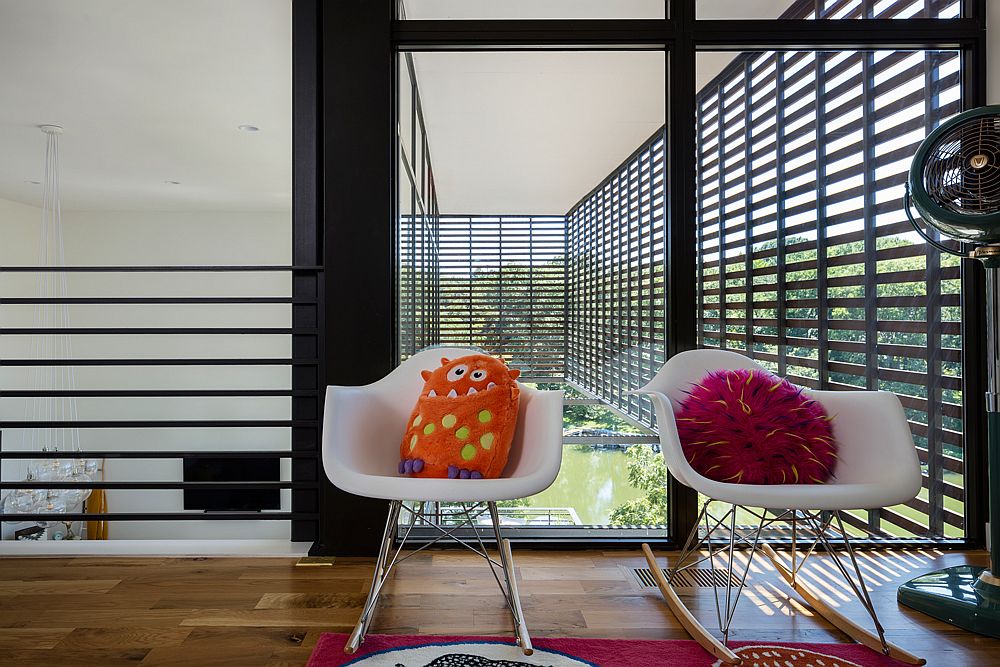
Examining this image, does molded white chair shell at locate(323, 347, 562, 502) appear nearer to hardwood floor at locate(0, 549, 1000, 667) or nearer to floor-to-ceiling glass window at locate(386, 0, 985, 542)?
hardwood floor at locate(0, 549, 1000, 667)

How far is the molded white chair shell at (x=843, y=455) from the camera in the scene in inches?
64.3

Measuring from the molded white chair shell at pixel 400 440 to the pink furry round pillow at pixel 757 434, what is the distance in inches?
18.2

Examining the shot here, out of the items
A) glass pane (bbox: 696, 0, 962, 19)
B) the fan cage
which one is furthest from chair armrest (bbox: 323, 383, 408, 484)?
glass pane (bbox: 696, 0, 962, 19)

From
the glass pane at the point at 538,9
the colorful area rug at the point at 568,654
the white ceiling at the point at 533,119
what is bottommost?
the colorful area rug at the point at 568,654

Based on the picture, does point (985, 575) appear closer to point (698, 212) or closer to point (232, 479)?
point (698, 212)

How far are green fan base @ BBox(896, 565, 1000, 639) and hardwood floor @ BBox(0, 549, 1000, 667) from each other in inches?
1.4

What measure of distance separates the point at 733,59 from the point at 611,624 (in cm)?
217

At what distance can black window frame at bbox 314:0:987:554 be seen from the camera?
2.43 metres

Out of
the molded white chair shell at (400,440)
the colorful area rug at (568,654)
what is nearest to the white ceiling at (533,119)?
the molded white chair shell at (400,440)

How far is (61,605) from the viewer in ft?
6.39

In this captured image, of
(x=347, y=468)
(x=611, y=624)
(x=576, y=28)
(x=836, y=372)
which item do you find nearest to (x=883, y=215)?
(x=836, y=372)

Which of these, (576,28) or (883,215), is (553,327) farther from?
(883,215)

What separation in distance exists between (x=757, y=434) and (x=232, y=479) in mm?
6315

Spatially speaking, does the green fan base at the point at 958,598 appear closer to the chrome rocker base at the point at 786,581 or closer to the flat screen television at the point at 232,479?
the chrome rocker base at the point at 786,581
